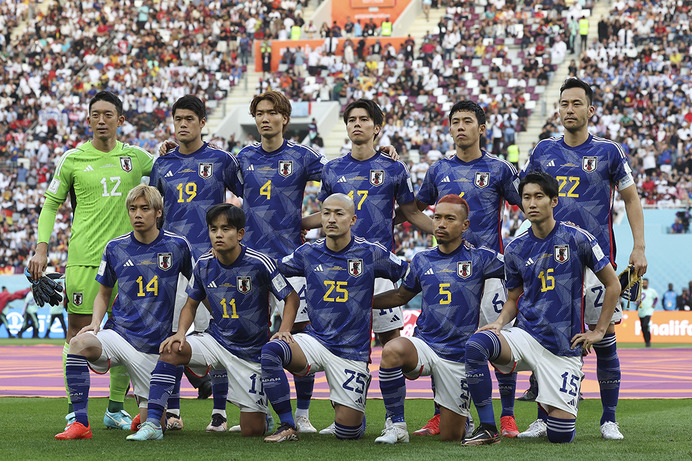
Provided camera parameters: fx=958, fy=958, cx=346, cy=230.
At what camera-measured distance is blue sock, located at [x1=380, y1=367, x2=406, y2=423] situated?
6.43m

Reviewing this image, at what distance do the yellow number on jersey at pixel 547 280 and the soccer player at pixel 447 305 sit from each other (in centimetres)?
34

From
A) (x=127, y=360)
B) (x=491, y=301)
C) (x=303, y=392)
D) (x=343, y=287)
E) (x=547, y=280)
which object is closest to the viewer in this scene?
(x=547, y=280)

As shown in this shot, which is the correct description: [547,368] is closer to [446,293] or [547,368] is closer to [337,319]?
[446,293]

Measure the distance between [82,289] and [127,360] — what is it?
1083mm

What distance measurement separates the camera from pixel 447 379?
6.64 meters

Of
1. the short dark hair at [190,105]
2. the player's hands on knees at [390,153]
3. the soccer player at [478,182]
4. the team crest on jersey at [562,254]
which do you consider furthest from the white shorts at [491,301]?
the short dark hair at [190,105]

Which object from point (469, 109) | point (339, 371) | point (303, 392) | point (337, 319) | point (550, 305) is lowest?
point (303, 392)

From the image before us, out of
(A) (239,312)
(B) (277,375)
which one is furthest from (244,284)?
(B) (277,375)

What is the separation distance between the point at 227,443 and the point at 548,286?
2.43 meters

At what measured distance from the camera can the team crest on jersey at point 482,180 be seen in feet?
24.3

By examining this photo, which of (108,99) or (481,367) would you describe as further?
(108,99)

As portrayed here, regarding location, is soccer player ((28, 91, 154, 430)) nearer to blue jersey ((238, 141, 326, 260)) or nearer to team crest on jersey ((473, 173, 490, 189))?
blue jersey ((238, 141, 326, 260))

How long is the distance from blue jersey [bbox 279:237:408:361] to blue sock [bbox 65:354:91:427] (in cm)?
157

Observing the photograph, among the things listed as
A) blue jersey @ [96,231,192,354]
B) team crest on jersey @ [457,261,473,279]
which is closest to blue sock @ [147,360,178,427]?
blue jersey @ [96,231,192,354]
